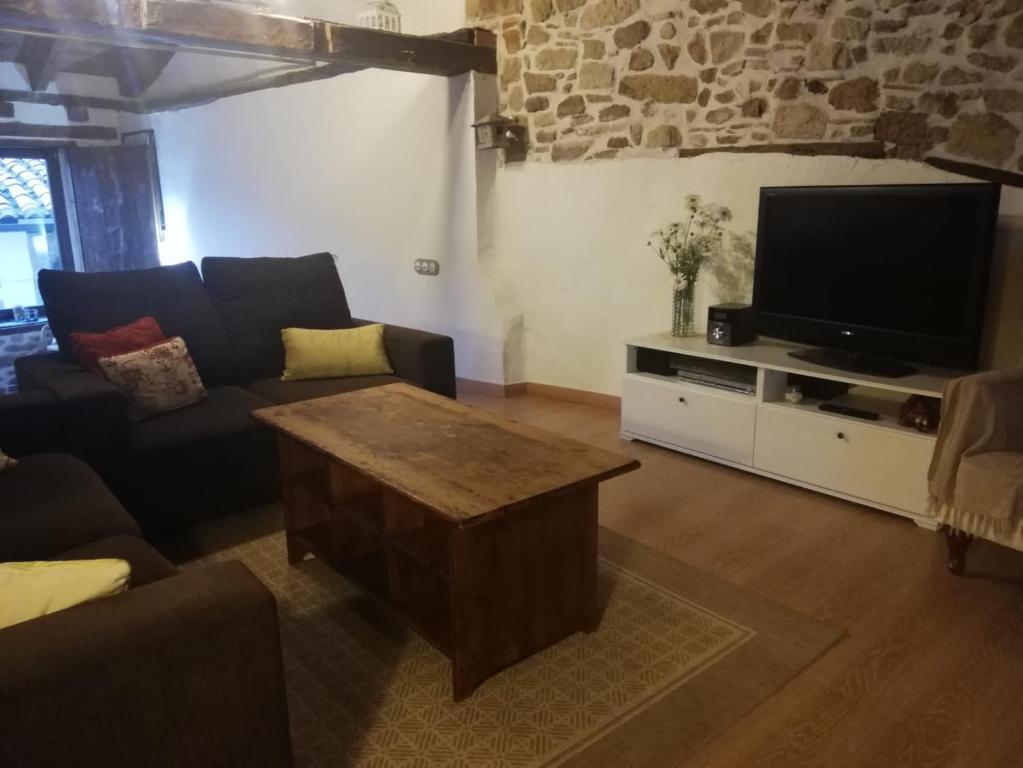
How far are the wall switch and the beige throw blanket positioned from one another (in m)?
3.20

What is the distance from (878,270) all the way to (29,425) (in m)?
3.08

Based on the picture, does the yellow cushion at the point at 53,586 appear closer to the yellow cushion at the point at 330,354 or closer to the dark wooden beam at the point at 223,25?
the yellow cushion at the point at 330,354

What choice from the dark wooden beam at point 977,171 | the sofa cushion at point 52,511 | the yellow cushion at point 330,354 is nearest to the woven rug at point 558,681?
the sofa cushion at point 52,511

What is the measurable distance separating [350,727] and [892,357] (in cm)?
241

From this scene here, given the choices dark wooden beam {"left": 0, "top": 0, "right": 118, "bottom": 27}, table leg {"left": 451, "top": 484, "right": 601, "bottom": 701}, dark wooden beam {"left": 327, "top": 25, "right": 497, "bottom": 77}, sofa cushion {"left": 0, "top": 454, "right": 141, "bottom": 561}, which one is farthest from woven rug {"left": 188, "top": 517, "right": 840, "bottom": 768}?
dark wooden beam {"left": 327, "top": 25, "right": 497, "bottom": 77}

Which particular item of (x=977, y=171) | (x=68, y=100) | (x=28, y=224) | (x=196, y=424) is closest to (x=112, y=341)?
(x=196, y=424)

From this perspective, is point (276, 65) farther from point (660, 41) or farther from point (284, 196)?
point (660, 41)

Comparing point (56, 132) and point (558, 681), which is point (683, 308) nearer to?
point (558, 681)

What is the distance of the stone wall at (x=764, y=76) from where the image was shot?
9.69ft

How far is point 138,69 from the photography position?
680 centimetres

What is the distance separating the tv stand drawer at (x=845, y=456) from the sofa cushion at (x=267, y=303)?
2.03 m

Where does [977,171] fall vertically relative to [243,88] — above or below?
below

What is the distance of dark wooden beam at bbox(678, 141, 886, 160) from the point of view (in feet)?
10.6

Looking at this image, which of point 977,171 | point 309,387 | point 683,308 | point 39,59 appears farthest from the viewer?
point 39,59
